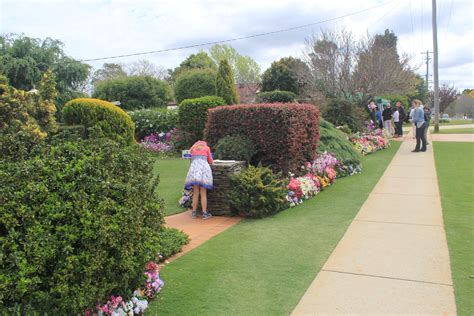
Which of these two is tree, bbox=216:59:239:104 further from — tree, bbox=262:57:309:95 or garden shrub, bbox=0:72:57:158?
tree, bbox=262:57:309:95

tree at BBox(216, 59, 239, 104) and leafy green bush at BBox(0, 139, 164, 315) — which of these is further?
→ tree at BBox(216, 59, 239, 104)

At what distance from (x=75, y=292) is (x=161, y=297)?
3.60 feet

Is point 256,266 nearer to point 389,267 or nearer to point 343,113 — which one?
point 389,267

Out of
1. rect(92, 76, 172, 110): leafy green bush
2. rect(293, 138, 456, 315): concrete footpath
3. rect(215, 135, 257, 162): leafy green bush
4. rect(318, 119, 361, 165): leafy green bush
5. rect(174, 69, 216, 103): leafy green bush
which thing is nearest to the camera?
rect(293, 138, 456, 315): concrete footpath

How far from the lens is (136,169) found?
3.63 meters

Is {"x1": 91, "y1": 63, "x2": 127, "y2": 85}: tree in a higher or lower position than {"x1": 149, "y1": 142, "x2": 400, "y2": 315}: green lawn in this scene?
higher

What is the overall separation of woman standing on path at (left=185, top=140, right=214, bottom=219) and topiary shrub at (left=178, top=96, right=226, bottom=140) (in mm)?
8576

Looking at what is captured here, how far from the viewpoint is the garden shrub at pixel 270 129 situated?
Result: 27.1ft

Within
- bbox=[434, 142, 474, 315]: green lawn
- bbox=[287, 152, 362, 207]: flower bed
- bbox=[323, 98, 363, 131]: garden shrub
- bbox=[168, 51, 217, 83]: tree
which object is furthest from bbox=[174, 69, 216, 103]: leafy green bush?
bbox=[168, 51, 217, 83]: tree

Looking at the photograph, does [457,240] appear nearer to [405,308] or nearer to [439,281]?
[439,281]

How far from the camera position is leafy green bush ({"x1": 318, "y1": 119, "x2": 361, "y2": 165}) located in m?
10.6

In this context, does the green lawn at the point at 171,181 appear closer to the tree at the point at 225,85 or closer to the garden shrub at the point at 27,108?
the garden shrub at the point at 27,108

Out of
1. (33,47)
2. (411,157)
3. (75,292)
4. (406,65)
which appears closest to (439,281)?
(75,292)

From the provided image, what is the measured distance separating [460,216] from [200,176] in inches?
156
